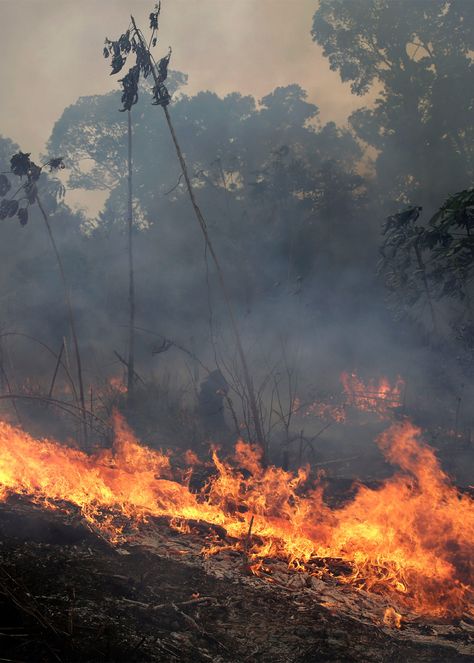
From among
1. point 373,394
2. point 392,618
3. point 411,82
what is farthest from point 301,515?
point 411,82

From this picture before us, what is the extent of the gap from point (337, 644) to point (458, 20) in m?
20.4

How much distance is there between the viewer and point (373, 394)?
1388cm

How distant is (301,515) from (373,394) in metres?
8.96

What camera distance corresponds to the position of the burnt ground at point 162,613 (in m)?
3.03

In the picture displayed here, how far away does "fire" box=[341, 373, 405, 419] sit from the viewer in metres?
12.9

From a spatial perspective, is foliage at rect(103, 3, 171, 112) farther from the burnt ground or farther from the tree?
the tree

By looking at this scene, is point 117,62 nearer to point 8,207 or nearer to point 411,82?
point 8,207

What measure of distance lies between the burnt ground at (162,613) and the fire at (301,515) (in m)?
0.36

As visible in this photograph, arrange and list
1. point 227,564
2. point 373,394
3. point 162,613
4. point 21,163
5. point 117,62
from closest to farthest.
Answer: point 162,613, point 227,564, point 117,62, point 21,163, point 373,394

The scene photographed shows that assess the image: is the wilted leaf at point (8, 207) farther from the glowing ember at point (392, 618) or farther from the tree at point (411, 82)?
the tree at point (411, 82)

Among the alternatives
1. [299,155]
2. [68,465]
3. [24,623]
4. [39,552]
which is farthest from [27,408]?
[299,155]

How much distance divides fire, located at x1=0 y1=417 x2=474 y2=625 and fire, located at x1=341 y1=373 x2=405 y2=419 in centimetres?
603

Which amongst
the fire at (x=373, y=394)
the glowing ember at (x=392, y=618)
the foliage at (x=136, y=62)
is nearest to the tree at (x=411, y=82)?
the fire at (x=373, y=394)

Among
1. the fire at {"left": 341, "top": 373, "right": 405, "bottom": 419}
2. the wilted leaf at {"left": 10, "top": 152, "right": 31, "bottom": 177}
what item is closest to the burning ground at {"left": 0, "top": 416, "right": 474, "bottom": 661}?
the wilted leaf at {"left": 10, "top": 152, "right": 31, "bottom": 177}
